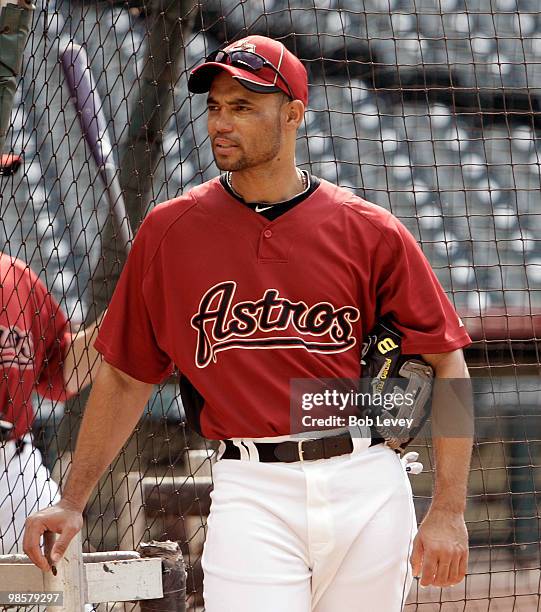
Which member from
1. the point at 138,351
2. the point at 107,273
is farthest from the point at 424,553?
the point at 107,273

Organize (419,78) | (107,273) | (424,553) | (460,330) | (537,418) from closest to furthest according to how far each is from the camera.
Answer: (424,553) < (460,330) < (107,273) < (537,418) < (419,78)

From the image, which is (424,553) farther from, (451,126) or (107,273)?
(451,126)

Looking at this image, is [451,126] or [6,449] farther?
[451,126]

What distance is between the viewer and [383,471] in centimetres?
247

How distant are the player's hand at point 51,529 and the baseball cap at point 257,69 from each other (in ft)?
3.22

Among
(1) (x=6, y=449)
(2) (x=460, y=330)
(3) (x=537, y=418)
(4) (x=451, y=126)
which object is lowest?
(3) (x=537, y=418)

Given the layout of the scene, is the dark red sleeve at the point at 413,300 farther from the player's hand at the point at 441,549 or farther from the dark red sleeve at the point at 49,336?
the dark red sleeve at the point at 49,336

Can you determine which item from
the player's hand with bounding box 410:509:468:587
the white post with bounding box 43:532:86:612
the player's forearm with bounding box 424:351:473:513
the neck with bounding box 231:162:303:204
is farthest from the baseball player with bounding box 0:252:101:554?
the player's hand with bounding box 410:509:468:587

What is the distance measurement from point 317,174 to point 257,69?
3093 mm

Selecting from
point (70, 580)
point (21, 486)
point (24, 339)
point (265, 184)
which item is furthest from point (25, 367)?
point (265, 184)

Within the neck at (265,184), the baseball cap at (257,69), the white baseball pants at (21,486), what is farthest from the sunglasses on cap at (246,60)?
the white baseball pants at (21,486)

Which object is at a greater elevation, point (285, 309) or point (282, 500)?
point (285, 309)

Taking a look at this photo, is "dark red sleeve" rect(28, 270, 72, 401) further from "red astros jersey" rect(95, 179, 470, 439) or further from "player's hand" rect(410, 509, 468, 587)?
"player's hand" rect(410, 509, 468, 587)

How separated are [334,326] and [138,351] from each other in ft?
1.56
